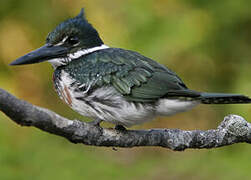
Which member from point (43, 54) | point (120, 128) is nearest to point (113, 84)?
point (120, 128)

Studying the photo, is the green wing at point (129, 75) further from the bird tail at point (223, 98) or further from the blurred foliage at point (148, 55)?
the blurred foliage at point (148, 55)

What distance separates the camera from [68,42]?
167 inches

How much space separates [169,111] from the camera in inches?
150

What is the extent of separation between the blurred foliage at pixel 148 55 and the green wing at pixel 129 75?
1.06 meters

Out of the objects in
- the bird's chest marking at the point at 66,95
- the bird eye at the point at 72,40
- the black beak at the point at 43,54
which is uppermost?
the bird eye at the point at 72,40

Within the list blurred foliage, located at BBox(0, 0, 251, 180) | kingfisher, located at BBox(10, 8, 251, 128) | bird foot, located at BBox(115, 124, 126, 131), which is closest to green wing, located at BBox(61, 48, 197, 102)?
kingfisher, located at BBox(10, 8, 251, 128)

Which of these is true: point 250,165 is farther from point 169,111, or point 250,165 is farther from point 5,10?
point 5,10

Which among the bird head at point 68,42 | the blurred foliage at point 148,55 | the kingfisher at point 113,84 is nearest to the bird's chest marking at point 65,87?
the kingfisher at point 113,84

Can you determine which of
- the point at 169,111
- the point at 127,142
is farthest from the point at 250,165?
the point at 127,142

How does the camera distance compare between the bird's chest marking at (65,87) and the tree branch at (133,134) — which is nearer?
the tree branch at (133,134)

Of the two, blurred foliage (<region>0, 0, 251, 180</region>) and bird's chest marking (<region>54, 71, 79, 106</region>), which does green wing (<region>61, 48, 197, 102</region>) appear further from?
blurred foliage (<region>0, 0, 251, 180</region>)

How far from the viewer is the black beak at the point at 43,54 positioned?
3842 millimetres

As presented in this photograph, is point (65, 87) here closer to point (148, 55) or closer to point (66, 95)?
point (66, 95)

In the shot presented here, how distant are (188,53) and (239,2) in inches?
32.2
